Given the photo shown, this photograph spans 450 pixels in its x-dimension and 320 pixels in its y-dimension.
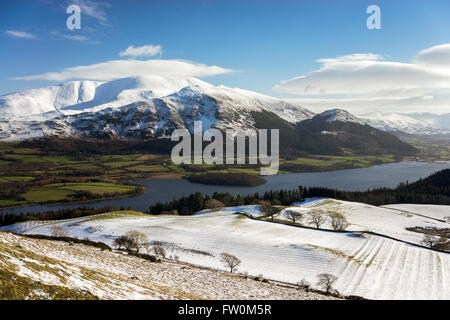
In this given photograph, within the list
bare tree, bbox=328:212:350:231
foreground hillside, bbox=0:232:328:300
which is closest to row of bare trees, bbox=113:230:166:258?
foreground hillside, bbox=0:232:328:300

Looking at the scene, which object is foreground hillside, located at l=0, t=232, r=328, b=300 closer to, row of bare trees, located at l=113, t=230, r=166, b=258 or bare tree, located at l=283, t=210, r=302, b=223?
row of bare trees, located at l=113, t=230, r=166, b=258

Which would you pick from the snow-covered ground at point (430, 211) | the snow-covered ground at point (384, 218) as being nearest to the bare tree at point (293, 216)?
the snow-covered ground at point (384, 218)

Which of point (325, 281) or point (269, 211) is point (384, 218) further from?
point (325, 281)

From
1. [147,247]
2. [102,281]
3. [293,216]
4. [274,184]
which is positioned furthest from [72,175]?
[102,281]

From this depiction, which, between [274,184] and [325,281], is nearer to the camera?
[325,281]

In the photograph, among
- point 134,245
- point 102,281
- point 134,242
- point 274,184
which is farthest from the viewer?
point 274,184

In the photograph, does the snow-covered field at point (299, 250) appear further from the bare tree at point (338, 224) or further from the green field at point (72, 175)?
the green field at point (72, 175)
